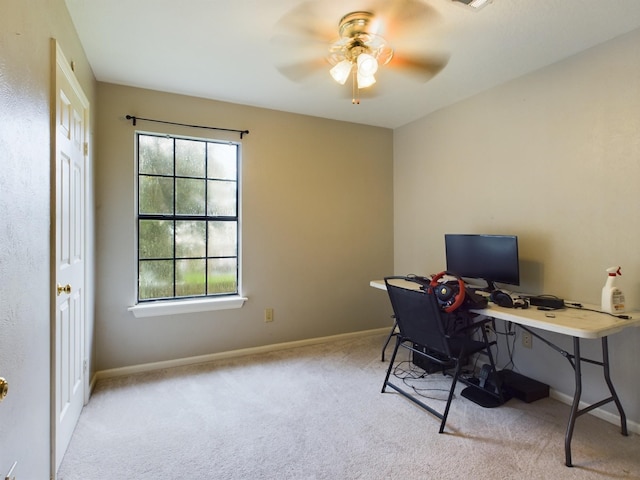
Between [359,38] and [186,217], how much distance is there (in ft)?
6.65

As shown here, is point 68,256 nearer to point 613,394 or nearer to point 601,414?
point 613,394

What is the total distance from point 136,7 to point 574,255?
308cm

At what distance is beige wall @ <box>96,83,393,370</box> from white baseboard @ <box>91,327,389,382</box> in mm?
48

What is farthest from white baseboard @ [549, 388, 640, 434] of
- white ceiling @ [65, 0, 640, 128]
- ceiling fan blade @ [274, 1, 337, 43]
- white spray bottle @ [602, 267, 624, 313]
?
ceiling fan blade @ [274, 1, 337, 43]

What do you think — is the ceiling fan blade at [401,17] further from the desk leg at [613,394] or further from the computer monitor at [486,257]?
the desk leg at [613,394]

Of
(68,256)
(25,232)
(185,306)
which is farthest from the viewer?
(185,306)

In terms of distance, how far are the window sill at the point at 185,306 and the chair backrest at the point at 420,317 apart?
1.53 m

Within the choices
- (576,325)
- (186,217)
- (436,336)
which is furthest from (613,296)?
(186,217)

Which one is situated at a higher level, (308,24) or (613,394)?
(308,24)

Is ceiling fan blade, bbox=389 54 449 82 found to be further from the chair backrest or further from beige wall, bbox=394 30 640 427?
the chair backrest

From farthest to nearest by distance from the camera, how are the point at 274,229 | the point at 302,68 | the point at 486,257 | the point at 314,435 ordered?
the point at 274,229
the point at 486,257
the point at 302,68
the point at 314,435

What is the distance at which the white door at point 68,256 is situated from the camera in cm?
161

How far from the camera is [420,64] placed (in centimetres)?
243

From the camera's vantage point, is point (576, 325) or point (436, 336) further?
point (436, 336)
